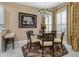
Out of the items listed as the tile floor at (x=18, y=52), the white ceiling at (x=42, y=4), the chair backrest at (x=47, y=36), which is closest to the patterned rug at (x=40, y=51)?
the tile floor at (x=18, y=52)

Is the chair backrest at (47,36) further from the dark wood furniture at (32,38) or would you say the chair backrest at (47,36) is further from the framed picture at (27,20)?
the framed picture at (27,20)

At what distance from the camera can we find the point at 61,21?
1927 millimetres

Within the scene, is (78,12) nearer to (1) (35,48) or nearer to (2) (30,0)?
(2) (30,0)

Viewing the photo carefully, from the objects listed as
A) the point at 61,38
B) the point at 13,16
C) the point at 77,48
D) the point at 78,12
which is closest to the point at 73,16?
the point at 78,12

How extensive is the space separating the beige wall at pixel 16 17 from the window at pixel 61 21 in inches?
14.1

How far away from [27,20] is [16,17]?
209 millimetres

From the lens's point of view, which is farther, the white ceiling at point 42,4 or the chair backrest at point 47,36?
the chair backrest at point 47,36

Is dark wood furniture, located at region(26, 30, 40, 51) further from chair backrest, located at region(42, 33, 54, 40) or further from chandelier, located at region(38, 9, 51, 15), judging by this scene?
chandelier, located at region(38, 9, 51, 15)

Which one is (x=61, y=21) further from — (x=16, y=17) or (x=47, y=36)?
(x=16, y=17)

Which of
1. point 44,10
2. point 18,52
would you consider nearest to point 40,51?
point 18,52

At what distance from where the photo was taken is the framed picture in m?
1.90

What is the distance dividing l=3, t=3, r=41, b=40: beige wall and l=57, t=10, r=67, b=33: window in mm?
358

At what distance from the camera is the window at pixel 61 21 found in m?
1.90

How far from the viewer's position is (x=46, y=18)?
190cm
